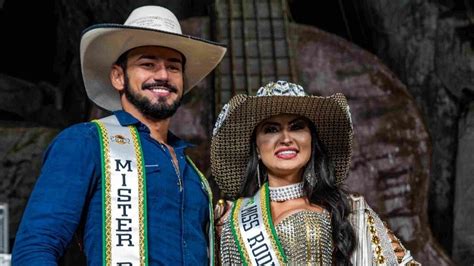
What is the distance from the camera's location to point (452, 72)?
7.22 meters

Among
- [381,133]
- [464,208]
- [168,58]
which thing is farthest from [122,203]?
[464,208]

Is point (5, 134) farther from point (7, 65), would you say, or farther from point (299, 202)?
point (299, 202)

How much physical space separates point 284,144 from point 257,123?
0.56 ft

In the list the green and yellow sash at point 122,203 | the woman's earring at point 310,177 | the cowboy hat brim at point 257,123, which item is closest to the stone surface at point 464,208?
the cowboy hat brim at point 257,123

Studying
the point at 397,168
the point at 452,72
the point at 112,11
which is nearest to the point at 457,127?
the point at 452,72

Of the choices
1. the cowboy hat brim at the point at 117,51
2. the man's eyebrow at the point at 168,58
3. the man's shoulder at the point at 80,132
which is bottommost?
the man's shoulder at the point at 80,132

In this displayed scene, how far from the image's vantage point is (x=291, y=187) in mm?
3715

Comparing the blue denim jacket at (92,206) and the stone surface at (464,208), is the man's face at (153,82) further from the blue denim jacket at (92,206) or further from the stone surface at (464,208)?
the stone surface at (464,208)

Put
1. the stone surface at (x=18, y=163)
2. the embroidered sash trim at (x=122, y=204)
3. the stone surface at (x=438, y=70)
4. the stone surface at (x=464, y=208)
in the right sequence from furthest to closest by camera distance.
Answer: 1. the stone surface at (x=438, y=70)
2. the stone surface at (x=464, y=208)
3. the stone surface at (x=18, y=163)
4. the embroidered sash trim at (x=122, y=204)

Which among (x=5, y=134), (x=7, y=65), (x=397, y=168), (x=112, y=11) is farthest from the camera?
(x=7, y=65)

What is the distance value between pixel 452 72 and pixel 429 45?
0.26 meters

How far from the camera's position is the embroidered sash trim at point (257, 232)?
357 cm

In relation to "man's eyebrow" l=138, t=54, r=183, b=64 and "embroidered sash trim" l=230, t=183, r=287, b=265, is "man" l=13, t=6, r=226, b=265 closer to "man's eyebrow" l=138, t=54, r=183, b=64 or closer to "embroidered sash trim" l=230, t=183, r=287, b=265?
"man's eyebrow" l=138, t=54, r=183, b=64

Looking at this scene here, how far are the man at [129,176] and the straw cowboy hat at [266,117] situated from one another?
19 centimetres
